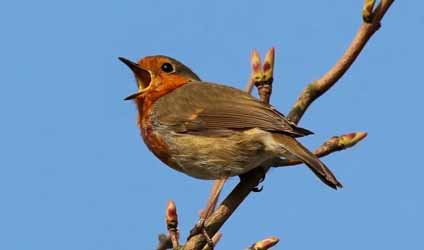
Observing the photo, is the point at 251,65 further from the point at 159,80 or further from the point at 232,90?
the point at 159,80

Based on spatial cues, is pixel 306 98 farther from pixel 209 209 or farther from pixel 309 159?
pixel 209 209

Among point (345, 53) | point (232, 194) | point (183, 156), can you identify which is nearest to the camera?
point (345, 53)

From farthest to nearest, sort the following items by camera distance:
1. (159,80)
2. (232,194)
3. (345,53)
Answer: (159,80), (232,194), (345,53)

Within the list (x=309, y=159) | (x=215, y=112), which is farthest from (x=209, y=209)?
(x=215, y=112)

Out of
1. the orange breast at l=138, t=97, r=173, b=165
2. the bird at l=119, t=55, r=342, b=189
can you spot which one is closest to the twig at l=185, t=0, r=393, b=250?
the bird at l=119, t=55, r=342, b=189

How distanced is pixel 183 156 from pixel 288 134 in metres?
0.93

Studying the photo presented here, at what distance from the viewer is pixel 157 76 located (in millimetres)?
6434

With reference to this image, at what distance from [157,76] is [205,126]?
39.4 inches

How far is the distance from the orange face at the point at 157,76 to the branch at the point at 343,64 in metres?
1.81

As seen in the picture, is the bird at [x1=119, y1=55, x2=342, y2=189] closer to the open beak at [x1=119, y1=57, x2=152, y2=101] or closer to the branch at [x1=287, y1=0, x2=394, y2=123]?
the open beak at [x1=119, y1=57, x2=152, y2=101]

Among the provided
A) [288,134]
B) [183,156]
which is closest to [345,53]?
Result: [288,134]

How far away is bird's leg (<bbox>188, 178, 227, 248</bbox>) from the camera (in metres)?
4.14

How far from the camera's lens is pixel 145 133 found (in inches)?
234

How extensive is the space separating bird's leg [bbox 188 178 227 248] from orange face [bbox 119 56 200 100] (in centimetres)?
134
